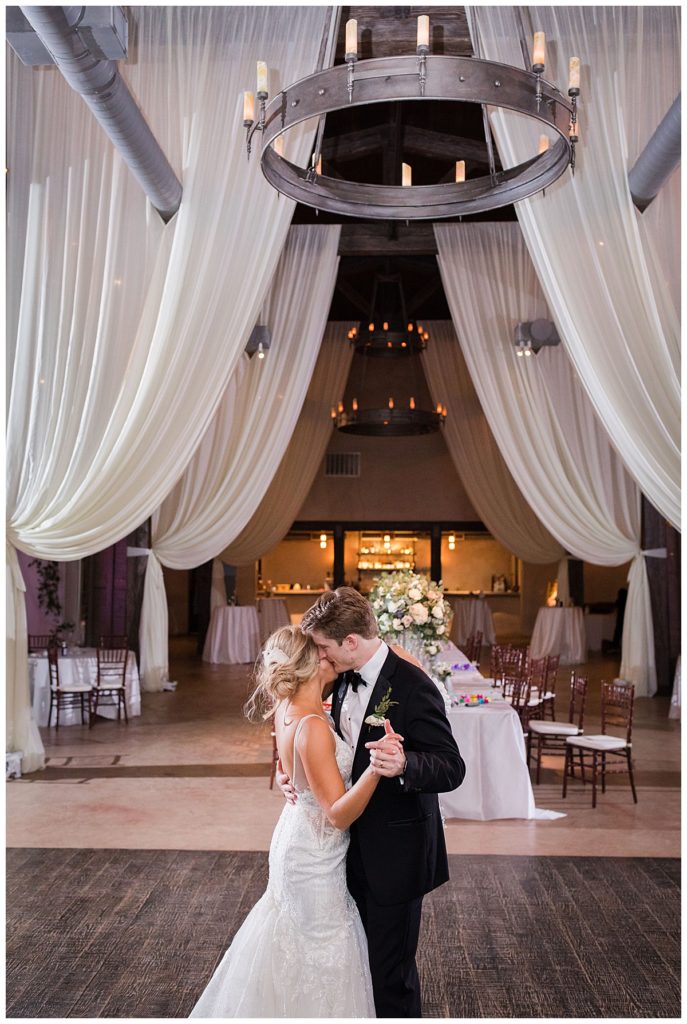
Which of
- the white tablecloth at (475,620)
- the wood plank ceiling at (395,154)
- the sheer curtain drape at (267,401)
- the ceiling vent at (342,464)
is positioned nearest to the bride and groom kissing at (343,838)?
the wood plank ceiling at (395,154)

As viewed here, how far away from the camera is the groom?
281cm

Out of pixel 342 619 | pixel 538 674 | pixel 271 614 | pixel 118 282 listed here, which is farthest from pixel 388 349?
pixel 342 619

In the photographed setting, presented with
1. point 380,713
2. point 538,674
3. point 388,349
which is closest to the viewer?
point 380,713

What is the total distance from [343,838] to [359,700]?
0.46 m

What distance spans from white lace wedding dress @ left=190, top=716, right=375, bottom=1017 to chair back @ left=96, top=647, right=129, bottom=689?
6.83m

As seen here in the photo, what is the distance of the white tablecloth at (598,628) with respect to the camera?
1775 centimetres

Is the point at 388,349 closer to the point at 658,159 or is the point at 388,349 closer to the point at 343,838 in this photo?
the point at 658,159

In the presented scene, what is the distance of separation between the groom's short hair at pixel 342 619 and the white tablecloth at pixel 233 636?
37.9ft

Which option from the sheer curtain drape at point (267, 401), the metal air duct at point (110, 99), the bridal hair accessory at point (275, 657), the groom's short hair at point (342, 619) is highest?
the metal air duct at point (110, 99)

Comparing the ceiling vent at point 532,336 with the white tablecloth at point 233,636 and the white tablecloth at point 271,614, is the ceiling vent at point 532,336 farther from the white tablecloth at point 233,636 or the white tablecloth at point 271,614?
the white tablecloth at point 271,614

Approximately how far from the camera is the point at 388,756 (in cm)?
261

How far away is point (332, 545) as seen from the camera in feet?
66.5

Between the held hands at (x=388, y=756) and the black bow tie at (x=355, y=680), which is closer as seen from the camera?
the held hands at (x=388, y=756)

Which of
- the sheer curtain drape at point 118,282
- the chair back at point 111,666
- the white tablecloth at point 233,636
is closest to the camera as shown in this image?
the sheer curtain drape at point 118,282
